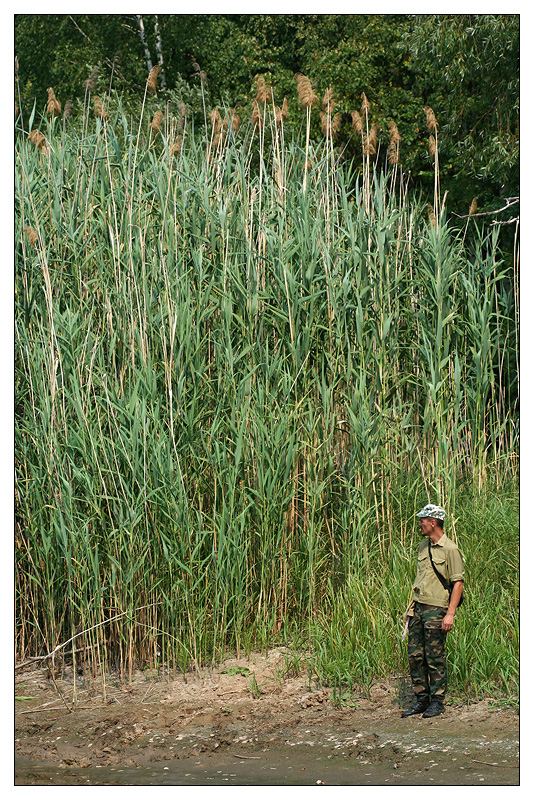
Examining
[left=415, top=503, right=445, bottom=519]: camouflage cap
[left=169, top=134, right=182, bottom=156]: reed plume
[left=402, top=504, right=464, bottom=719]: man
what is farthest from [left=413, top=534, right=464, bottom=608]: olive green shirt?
[left=169, top=134, right=182, bottom=156]: reed plume

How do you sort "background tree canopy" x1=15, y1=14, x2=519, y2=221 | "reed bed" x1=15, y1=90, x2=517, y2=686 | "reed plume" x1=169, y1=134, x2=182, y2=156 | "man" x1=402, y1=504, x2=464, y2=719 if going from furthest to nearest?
"background tree canopy" x1=15, y1=14, x2=519, y2=221
"reed plume" x1=169, y1=134, x2=182, y2=156
"reed bed" x1=15, y1=90, x2=517, y2=686
"man" x1=402, y1=504, x2=464, y2=719

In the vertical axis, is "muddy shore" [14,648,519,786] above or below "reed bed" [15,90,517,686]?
below

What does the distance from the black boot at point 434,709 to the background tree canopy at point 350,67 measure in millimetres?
4386

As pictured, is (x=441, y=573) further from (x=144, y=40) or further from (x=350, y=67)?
(x=144, y=40)

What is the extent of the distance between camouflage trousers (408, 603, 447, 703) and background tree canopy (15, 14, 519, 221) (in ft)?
13.0

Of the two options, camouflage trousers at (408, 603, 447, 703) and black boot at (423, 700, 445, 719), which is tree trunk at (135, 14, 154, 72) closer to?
camouflage trousers at (408, 603, 447, 703)

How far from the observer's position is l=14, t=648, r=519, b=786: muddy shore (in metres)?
4.23

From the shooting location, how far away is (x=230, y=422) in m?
5.61

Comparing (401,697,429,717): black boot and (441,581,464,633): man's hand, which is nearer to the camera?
(441,581,464,633): man's hand

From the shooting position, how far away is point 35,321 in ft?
19.4

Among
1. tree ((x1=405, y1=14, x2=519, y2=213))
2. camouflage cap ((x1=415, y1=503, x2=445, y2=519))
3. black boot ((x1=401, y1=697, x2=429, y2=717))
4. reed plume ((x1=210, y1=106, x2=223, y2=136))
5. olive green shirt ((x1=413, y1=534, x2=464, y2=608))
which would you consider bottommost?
black boot ((x1=401, y1=697, x2=429, y2=717))

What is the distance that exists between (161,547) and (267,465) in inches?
33.6

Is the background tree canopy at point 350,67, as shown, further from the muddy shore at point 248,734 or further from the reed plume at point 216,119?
the muddy shore at point 248,734

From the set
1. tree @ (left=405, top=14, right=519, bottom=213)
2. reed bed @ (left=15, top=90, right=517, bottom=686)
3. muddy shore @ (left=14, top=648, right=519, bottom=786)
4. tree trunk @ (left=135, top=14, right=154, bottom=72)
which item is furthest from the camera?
tree trunk @ (left=135, top=14, right=154, bottom=72)
